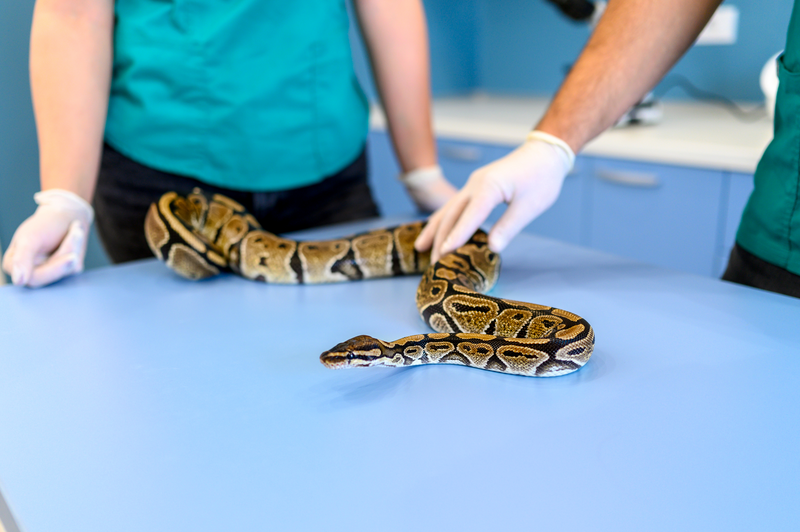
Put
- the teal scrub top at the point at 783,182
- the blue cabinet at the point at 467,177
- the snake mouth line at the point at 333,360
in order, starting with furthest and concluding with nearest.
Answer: the blue cabinet at the point at 467,177
the teal scrub top at the point at 783,182
the snake mouth line at the point at 333,360

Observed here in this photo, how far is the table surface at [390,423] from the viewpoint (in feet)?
2.37

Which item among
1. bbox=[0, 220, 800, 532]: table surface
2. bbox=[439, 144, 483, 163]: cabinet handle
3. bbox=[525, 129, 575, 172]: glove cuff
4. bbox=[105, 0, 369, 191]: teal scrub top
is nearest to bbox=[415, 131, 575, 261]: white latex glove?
bbox=[525, 129, 575, 172]: glove cuff

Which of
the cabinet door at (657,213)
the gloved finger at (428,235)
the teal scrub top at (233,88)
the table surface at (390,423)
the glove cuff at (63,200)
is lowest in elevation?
the cabinet door at (657,213)

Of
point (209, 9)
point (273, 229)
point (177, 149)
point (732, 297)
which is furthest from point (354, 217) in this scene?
point (732, 297)

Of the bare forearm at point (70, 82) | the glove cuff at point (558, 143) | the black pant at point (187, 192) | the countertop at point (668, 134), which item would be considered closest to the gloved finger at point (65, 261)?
the bare forearm at point (70, 82)

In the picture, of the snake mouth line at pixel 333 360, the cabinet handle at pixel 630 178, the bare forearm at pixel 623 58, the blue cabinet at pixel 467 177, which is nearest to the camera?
the snake mouth line at pixel 333 360

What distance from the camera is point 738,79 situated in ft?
11.2

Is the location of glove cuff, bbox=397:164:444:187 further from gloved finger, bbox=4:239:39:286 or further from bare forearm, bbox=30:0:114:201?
gloved finger, bbox=4:239:39:286

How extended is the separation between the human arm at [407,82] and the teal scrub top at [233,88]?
0.12m

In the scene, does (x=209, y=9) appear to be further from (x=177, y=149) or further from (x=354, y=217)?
(x=354, y=217)

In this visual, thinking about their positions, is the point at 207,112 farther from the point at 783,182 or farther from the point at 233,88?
the point at 783,182

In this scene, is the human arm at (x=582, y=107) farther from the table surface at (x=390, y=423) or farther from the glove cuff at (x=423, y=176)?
the glove cuff at (x=423, y=176)

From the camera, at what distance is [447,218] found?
1.60 meters

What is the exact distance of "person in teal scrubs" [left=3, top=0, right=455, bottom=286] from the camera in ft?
5.37
